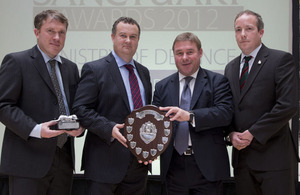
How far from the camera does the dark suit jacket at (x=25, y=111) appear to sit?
8.49ft

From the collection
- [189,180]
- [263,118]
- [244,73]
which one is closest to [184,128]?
[189,180]

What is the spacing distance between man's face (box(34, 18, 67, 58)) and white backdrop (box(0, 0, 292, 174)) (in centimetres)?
155

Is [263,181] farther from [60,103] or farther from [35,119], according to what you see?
[35,119]

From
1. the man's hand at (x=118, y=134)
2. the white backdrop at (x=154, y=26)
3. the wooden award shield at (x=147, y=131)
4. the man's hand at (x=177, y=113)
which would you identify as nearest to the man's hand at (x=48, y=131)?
the man's hand at (x=118, y=134)

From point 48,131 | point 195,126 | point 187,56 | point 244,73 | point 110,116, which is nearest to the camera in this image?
point 48,131

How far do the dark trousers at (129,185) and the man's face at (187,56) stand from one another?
0.89m

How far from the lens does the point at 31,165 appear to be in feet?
8.63

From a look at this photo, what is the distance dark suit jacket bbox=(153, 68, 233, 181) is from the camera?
8.79 feet

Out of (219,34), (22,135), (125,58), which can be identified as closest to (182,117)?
(125,58)

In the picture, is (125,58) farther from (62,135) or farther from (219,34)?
(219,34)

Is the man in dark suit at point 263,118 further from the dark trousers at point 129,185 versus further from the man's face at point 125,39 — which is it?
the man's face at point 125,39

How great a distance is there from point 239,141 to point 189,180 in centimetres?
53

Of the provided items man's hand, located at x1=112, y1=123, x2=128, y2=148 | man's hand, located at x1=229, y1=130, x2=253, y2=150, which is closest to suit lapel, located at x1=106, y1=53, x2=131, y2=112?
man's hand, located at x1=112, y1=123, x2=128, y2=148

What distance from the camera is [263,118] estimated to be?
8.98ft
